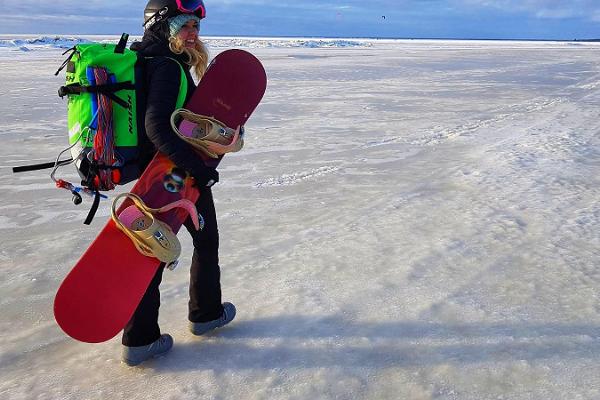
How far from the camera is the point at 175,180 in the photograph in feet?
7.45

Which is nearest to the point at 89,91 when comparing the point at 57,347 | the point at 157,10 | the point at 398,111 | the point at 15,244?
the point at 157,10

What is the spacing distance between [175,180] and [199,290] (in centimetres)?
64

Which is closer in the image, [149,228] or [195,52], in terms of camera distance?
[149,228]

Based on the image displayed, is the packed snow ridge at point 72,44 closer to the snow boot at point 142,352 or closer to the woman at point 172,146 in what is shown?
the woman at point 172,146

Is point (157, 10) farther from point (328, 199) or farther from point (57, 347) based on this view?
point (328, 199)

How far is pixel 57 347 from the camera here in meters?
2.52

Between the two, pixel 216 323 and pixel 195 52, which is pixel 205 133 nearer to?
pixel 195 52

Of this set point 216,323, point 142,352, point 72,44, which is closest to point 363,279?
point 216,323

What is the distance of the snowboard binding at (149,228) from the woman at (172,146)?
15 centimetres

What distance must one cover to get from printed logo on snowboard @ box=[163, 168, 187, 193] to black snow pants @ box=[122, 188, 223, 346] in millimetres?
148

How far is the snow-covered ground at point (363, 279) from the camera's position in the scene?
7.28 feet

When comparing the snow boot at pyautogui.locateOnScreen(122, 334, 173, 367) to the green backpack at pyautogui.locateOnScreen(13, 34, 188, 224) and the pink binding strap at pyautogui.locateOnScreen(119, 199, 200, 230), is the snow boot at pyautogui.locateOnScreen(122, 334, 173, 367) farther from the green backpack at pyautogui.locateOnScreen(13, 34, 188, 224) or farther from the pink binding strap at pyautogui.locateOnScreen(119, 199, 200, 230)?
the green backpack at pyautogui.locateOnScreen(13, 34, 188, 224)

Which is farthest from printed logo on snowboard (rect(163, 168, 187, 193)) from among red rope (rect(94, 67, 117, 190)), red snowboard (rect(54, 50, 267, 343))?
red rope (rect(94, 67, 117, 190))

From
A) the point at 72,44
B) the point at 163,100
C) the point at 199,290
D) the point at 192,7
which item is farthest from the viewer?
the point at 72,44
